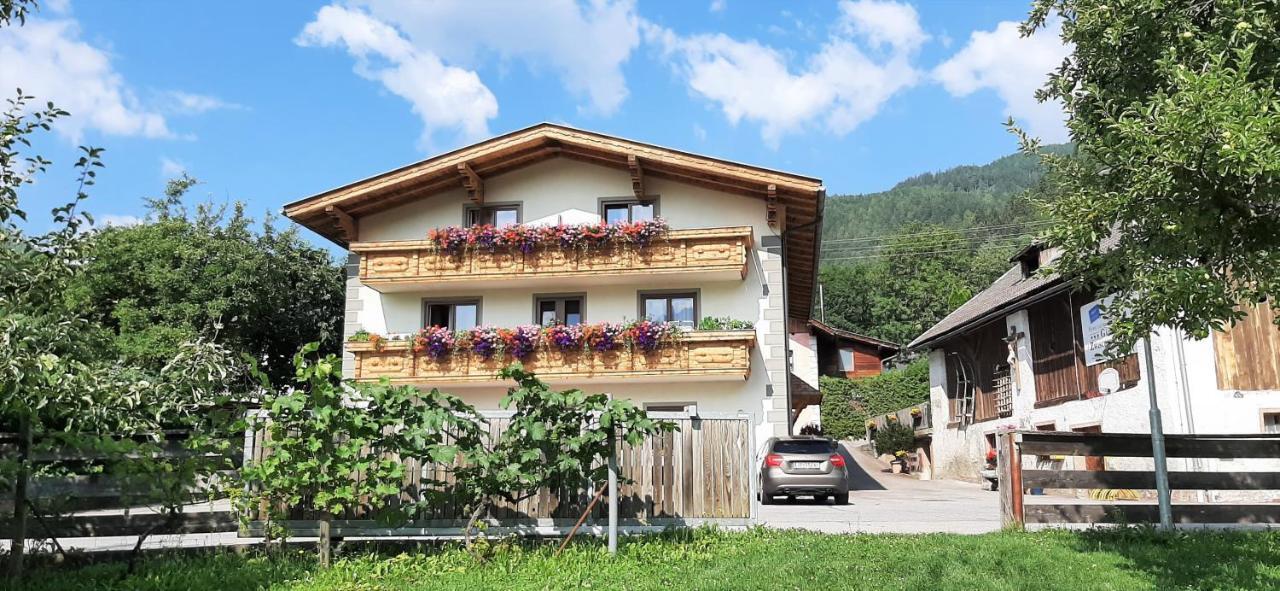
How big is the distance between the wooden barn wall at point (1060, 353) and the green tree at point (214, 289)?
18998mm

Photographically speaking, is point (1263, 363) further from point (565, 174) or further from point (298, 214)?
point (298, 214)

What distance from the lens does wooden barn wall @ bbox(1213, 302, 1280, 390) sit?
17.6 metres

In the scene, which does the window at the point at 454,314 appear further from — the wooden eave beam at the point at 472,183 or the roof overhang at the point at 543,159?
the roof overhang at the point at 543,159

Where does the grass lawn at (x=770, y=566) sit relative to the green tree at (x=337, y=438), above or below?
below

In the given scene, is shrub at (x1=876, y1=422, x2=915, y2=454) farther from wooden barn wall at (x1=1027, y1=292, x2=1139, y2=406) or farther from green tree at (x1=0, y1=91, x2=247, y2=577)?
green tree at (x1=0, y1=91, x2=247, y2=577)

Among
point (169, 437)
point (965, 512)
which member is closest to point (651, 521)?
point (169, 437)

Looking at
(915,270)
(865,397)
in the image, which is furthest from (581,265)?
(915,270)

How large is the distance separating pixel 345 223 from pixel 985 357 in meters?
19.0

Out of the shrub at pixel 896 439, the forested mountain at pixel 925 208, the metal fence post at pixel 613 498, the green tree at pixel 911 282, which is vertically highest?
the forested mountain at pixel 925 208

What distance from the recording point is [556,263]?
21.1 meters

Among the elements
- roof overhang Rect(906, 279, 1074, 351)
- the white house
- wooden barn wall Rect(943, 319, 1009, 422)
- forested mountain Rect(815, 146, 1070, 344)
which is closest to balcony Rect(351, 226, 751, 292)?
the white house

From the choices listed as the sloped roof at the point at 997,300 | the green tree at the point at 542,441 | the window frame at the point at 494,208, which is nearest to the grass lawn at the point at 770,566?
the green tree at the point at 542,441

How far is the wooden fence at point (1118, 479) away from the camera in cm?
1096

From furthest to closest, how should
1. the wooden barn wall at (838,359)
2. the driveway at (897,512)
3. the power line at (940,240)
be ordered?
the power line at (940,240), the wooden barn wall at (838,359), the driveway at (897,512)
